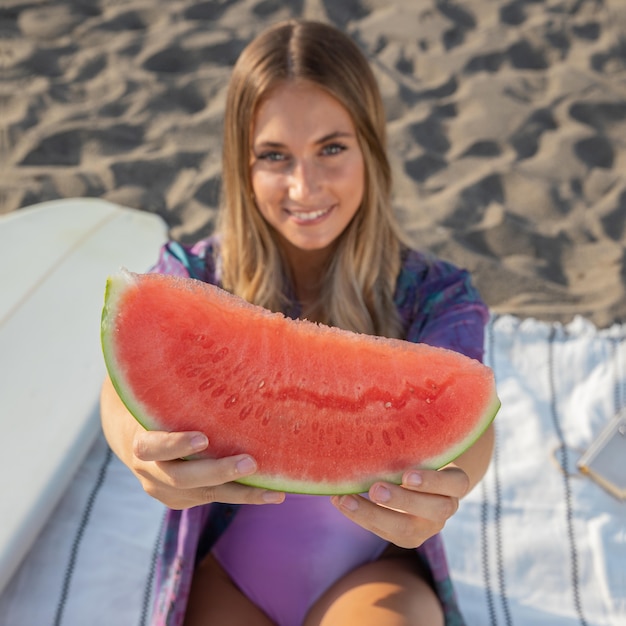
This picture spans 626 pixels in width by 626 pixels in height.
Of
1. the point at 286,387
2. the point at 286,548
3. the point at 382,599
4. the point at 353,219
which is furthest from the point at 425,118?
the point at 286,387

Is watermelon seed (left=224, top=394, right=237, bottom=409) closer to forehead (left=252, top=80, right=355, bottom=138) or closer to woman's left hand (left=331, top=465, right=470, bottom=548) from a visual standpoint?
woman's left hand (left=331, top=465, right=470, bottom=548)

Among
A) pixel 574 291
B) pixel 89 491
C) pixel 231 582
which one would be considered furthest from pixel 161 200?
pixel 231 582

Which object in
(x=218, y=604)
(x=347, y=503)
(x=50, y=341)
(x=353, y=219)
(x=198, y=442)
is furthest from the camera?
(x=50, y=341)

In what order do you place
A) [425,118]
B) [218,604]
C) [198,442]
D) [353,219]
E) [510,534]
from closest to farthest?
[198,442] → [218,604] → [353,219] → [510,534] → [425,118]

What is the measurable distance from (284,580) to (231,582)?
0.14 metres

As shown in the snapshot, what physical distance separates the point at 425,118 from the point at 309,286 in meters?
2.24

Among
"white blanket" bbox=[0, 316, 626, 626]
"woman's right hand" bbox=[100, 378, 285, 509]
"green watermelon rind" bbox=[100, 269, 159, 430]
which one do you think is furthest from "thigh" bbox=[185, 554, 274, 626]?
"green watermelon rind" bbox=[100, 269, 159, 430]

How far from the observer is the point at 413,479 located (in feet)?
3.87

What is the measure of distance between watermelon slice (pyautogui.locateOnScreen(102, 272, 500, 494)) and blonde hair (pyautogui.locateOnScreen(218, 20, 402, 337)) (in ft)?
2.09

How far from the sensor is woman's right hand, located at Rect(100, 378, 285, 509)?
1123mm

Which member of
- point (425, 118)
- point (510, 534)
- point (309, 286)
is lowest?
point (510, 534)

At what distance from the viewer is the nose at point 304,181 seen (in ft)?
5.81

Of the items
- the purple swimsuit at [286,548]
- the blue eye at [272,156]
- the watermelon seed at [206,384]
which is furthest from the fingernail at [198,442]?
the blue eye at [272,156]

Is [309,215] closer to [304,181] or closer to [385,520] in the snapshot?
[304,181]
